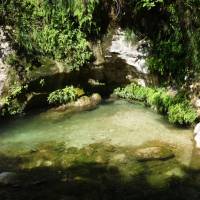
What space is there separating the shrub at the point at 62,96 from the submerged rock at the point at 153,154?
120 inches

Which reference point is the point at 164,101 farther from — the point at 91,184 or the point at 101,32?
the point at 91,184

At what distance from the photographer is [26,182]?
776 cm

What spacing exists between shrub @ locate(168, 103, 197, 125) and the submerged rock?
115 centimetres

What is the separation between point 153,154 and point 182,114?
158 cm

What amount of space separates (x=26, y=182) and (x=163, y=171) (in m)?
2.45

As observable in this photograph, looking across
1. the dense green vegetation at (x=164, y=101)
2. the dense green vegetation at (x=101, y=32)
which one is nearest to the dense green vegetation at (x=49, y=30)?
the dense green vegetation at (x=101, y=32)

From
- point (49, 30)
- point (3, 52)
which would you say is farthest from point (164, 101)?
point (3, 52)

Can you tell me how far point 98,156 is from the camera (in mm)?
8594

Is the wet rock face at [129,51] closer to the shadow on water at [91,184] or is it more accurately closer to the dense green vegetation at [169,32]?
the dense green vegetation at [169,32]

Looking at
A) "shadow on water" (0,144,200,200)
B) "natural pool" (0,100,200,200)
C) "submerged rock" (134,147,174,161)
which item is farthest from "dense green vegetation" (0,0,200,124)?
"shadow on water" (0,144,200,200)

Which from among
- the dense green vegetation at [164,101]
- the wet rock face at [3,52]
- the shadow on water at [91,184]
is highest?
the wet rock face at [3,52]

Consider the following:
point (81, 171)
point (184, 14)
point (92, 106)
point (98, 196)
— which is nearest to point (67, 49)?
point (92, 106)

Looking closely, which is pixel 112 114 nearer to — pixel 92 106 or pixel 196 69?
pixel 92 106

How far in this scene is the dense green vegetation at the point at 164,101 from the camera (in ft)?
31.2
